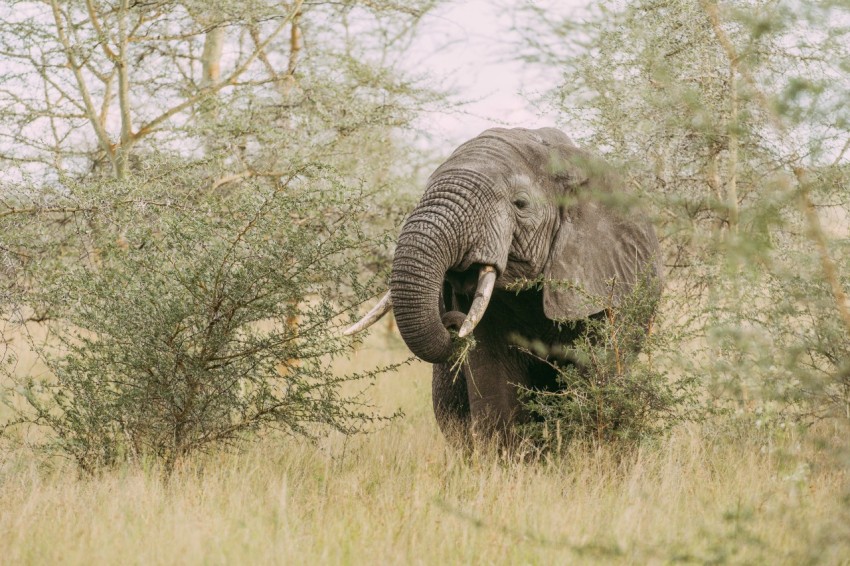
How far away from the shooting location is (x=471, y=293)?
586 centimetres

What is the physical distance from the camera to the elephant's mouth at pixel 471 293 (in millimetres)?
5438

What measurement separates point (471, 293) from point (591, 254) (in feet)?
2.87

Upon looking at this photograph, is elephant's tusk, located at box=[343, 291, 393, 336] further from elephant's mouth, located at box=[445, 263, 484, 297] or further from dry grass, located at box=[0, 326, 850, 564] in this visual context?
dry grass, located at box=[0, 326, 850, 564]

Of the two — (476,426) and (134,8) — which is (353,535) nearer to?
(476,426)

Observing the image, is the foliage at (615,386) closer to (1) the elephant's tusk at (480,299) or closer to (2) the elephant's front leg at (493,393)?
(2) the elephant's front leg at (493,393)

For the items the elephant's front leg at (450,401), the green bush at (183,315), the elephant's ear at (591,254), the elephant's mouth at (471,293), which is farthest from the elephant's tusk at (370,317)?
the elephant's front leg at (450,401)

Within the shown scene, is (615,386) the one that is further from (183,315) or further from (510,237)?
(183,315)

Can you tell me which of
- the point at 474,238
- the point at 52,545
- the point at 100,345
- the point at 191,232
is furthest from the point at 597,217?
the point at 52,545

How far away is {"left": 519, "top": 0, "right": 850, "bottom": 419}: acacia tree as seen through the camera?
3.41 m

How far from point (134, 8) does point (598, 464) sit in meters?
5.37

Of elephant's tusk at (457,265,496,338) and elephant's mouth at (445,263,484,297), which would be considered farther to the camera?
elephant's mouth at (445,263,484,297)

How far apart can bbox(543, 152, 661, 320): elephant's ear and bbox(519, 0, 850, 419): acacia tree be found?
30 cm

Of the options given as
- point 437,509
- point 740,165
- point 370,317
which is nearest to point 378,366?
point 370,317

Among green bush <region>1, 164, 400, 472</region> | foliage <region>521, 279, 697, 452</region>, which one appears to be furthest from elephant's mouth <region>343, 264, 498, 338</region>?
foliage <region>521, 279, 697, 452</region>
